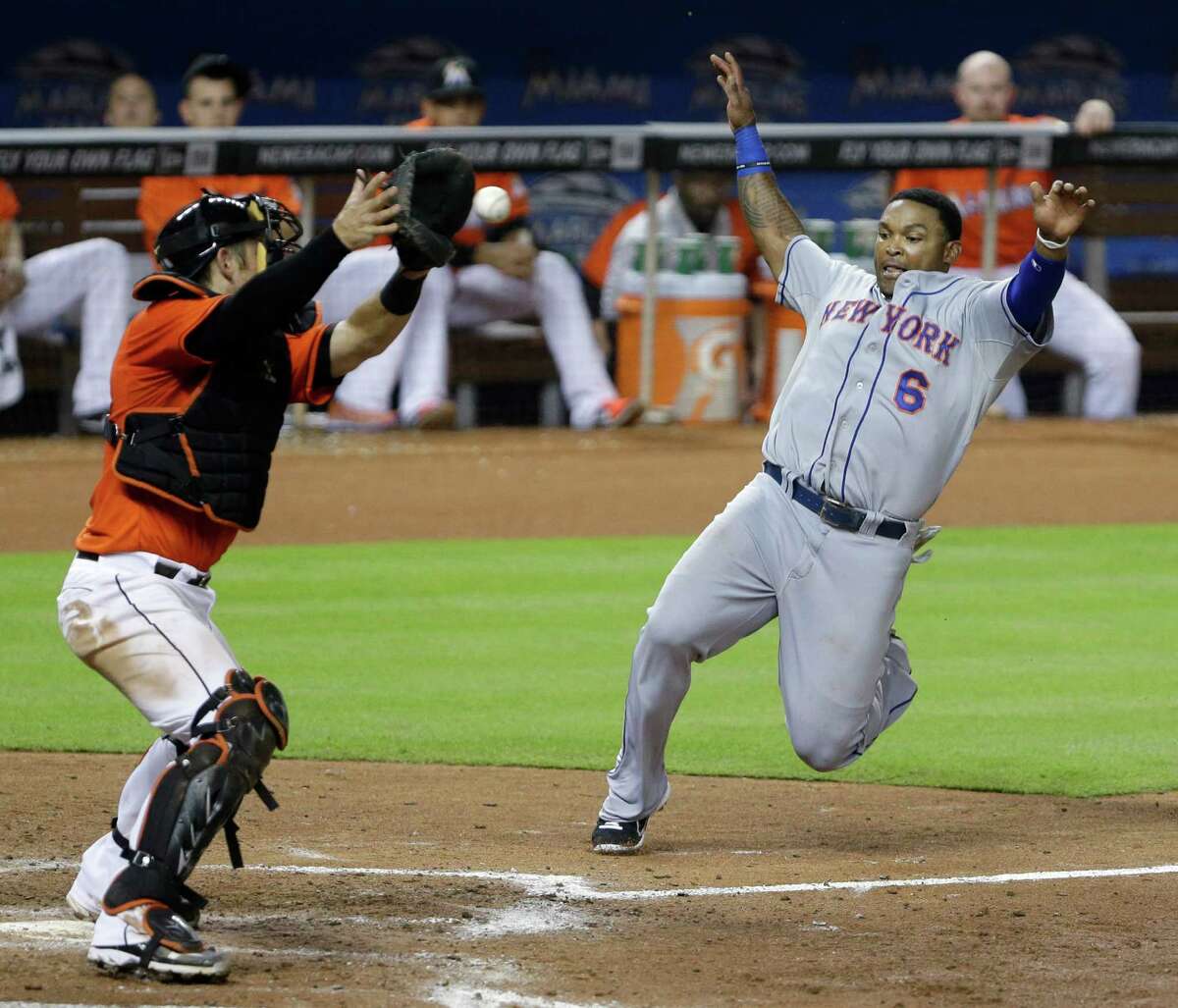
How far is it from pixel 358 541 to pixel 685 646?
496 centimetres

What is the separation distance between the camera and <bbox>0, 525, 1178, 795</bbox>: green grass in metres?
6.34

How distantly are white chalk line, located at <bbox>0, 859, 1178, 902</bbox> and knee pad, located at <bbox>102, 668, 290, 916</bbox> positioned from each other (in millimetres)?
860

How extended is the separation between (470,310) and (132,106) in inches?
90.7

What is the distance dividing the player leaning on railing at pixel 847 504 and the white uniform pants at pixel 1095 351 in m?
8.08

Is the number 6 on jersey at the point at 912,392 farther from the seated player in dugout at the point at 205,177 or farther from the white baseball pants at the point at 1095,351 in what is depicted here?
the white baseball pants at the point at 1095,351

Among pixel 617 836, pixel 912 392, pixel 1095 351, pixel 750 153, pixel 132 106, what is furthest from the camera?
pixel 1095 351

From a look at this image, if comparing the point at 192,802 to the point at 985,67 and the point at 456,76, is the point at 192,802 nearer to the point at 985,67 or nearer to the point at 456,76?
the point at 456,76

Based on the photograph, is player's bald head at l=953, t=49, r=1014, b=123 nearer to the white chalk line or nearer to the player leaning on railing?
the player leaning on railing

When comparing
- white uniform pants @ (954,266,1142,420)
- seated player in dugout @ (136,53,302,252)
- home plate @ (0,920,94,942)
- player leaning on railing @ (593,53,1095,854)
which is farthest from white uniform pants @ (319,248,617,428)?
home plate @ (0,920,94,942)

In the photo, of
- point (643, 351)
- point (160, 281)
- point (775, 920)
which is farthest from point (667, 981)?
point (643, 351)

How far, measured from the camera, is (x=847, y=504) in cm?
501

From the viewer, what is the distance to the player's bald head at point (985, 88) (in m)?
12.8

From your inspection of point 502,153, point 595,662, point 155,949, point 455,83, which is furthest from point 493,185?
point 155,949

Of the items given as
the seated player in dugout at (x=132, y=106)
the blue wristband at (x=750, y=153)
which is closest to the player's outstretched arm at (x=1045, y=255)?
the blue wristband at (x=750, y=153)
